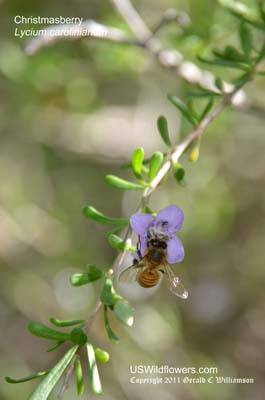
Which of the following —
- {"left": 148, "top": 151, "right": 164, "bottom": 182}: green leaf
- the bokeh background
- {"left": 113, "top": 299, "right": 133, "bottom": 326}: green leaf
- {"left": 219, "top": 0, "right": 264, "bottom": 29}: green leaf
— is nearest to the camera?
{"left": 113, "top": 299, "right": 133, "bottom": 326}: green leaf

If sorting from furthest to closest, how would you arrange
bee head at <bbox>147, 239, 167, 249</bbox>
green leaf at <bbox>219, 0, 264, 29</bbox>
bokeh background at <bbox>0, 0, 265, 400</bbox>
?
bokeh background at <bbox>0, 0, 265, 400</bbox>
green leaf at <bbox>219, 0, 264, 29</bbox>
bee head at <bbox>147, 239, 167, 249</bbox>

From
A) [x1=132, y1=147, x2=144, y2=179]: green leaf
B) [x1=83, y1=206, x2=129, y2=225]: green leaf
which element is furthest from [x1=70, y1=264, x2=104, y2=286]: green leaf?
[x1=132, y1=147, x2=144, y2=179]: green leaf

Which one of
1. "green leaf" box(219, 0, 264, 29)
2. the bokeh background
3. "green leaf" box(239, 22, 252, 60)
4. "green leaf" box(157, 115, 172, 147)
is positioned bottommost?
the bokeh background

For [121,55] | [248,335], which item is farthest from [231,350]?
[121,55]

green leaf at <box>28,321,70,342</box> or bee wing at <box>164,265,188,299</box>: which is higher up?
bee wing at <box>164,265,188,299</box>

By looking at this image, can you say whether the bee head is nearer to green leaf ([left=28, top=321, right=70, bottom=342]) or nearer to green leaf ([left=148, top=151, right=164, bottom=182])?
green leaf ([left=148, top=151, right=164, bottom=182])

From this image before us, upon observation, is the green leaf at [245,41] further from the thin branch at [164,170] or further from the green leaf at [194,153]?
the green leaf at [194,153]
